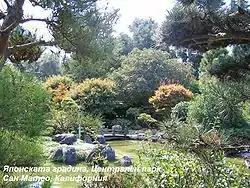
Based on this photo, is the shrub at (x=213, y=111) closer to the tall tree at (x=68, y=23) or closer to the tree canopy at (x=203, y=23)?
the tree canopy at (x=203, y=23)

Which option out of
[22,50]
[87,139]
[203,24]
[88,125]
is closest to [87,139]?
[87,139]

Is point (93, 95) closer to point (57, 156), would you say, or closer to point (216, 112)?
point (216, 112)

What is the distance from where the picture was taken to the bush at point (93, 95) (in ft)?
46.2

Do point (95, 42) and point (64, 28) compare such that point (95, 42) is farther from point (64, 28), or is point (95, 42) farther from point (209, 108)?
point (209, 108)

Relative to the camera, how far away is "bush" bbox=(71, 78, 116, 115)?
1407cm

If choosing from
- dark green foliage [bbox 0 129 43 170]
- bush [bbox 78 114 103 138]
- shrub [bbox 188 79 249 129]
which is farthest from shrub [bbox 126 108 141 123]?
dark green foliage [bbox 0 129 43 170]

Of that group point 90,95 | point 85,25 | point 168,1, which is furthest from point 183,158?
point 90,95

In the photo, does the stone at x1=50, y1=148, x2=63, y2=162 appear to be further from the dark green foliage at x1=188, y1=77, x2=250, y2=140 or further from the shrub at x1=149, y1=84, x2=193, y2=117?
the shrub at x1=149, y1=84, x2=193, y2=117

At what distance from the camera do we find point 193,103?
35.6 feet

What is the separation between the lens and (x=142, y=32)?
32844 mm

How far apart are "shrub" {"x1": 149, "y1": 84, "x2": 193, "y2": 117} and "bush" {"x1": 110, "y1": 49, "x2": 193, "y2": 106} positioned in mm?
2600

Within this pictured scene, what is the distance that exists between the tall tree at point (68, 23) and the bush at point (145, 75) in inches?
502

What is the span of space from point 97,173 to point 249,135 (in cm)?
677

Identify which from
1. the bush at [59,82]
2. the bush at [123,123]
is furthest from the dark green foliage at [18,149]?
the bush at [59,82]
